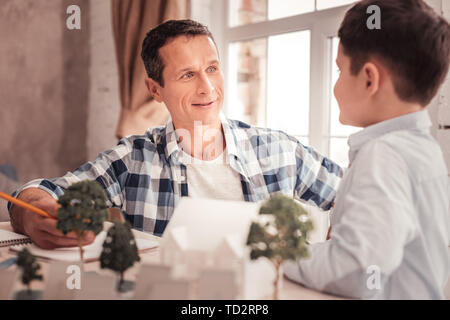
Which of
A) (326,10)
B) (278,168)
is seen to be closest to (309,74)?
(326,10)

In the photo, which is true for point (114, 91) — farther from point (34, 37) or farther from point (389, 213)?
point (389, 213)

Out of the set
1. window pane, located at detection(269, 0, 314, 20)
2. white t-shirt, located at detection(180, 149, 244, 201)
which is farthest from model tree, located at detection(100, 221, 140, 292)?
window pane, located at detection(269, 0, 314, 20)

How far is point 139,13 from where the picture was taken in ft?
10.0

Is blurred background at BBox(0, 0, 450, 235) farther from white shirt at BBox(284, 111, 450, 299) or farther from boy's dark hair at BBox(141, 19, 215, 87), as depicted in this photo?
white shirt at BBox(284, 111, 450, 299)

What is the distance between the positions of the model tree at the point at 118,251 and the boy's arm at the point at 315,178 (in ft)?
2.89

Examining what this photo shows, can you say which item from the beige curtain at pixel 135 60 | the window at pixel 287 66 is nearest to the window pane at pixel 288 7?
the window at pixel 287 66

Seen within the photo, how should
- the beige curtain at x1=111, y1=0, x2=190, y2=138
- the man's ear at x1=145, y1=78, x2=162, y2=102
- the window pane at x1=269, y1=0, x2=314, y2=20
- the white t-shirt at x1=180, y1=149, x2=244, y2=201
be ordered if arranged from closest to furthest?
1. the white t-shirt at x1=180, y1=149, x2=244, y2=201
2. the man's ear at x1=145, y1=78, x2=162, y2=102
3. the window pane at x1=269, y1=0, x2=314, y2=20
4. the beige curtain at x1=111, y1=0, x2=190, y2=138

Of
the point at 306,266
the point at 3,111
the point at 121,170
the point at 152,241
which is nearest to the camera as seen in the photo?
the point at 306,266

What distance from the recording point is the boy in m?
0.56

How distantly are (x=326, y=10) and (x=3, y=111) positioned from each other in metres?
2.60

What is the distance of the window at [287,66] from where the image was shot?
8.00ft

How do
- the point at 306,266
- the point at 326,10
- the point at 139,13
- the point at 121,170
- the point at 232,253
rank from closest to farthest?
the point at 232,253
the point at 306,266
the point at 121,170
the point at 326,10
the point at 139,13
